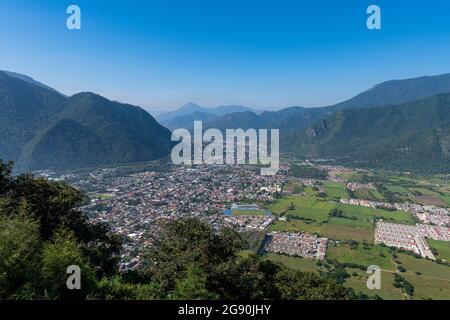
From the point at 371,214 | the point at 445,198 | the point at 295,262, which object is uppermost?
the point at 445,198

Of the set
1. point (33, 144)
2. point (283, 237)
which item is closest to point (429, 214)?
point (283, 237)

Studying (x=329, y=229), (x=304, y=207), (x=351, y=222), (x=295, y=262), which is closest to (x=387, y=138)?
(x=304, y=207)

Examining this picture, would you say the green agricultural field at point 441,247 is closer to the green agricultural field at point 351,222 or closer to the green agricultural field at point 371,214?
the green agricultural field at point 351,222

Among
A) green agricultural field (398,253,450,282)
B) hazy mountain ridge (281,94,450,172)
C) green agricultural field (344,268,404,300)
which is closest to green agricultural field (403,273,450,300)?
green agricultural field (398,253,450,282)

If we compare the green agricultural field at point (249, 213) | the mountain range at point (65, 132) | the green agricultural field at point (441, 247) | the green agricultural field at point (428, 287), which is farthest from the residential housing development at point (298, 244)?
the mountain range at point (65, 132)

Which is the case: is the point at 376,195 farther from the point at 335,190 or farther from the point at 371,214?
the point at 371,214

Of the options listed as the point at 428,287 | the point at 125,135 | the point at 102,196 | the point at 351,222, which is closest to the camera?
the point at 428,287
